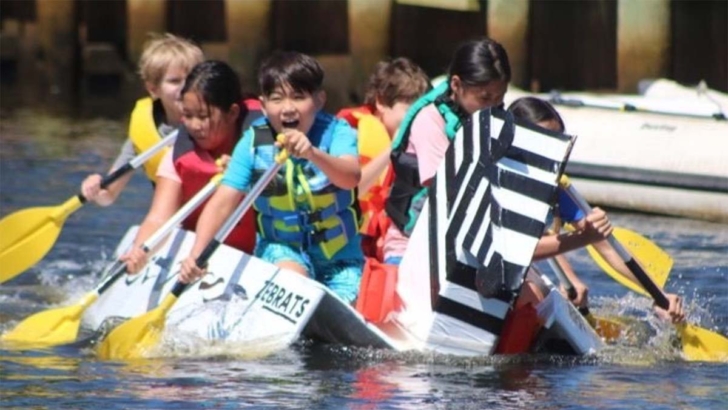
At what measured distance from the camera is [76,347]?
7.77 m

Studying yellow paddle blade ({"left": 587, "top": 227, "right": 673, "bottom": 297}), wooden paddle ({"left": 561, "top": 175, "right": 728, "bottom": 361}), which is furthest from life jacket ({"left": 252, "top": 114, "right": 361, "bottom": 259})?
yellow paddle blade ({"left": 587, "top": 227, "right": 673, "bottom": 297})

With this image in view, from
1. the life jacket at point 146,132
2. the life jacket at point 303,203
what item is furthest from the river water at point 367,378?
the life jacket at point 146,132

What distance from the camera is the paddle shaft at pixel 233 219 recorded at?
7.22m

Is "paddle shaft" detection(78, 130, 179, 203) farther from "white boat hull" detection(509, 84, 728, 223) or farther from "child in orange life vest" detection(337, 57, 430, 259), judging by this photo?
"white boat hull" detection(509, 84, 728, 223)

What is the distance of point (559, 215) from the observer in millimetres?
7406

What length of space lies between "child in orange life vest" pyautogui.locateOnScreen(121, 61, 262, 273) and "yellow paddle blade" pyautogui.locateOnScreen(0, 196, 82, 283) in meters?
0.52

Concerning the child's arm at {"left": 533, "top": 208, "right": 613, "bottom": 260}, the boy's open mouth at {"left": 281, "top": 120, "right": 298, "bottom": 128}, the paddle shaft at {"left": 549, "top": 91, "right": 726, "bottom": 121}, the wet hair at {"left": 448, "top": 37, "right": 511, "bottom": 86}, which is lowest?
the paddle shaft at {"left": 549, "top": 91, "right": 726, "bottom": 121}

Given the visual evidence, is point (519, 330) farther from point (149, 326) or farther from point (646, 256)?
point (149, 326)

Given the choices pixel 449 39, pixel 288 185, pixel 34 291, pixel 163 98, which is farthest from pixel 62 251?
pixel 449 39

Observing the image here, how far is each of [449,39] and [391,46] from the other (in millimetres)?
1117

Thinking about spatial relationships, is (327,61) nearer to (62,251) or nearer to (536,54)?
(536,54)

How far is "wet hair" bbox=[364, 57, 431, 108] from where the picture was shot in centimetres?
855

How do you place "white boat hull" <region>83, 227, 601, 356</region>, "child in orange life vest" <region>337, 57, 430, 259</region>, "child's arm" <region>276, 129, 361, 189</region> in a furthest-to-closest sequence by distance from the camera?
"child in orange life vest" <region>337, 57, 430, 259</region>, "white boat hull" <region>83, 227, 601, 356</region>, "child's arm" <region>276, 129, 361, 189</region>

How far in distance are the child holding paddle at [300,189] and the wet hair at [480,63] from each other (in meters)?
0.48
